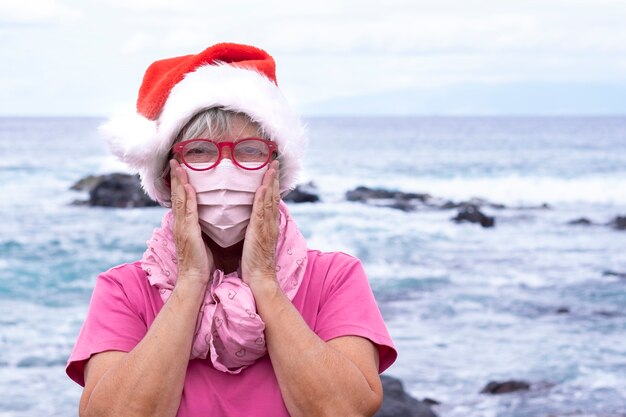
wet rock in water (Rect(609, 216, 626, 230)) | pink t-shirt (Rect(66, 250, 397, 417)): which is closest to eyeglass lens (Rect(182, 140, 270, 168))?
pink t-shirt (Rect(66, 250, 397, 417))

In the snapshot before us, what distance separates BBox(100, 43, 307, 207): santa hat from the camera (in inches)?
126

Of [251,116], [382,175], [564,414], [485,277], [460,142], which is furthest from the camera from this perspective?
[460,142]

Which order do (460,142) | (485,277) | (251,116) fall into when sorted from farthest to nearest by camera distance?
(460,142) < (485,277) < (251,116)

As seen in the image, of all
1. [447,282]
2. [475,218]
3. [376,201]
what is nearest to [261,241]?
[447,282]

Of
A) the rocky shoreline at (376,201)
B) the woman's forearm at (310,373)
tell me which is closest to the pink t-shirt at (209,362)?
the woman's forearm at (310,373)

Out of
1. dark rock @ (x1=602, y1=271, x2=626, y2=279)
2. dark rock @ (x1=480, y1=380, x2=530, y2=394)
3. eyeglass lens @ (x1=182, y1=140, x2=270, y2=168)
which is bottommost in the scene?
dark rock @ (x1=602, y1=271, x2=626, y2=279)

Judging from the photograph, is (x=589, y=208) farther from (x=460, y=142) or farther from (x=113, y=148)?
(x=460, y=142)

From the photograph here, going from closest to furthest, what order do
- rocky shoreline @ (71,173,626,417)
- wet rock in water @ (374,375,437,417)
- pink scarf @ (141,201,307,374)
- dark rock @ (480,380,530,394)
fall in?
pink scarf @ (141,201,307,374) < wet rock in water @ (374,375,437,417) < dark rock @ (480,380,530,394) < rocky shoreline @ (71,173,626,417)

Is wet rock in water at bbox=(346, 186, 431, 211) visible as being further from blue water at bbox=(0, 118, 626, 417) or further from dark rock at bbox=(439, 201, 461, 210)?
dark rock at bbox=(439, 201, 461, 210)

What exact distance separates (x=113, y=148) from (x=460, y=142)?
90.3 metres

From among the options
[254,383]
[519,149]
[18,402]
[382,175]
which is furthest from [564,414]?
[519,149]

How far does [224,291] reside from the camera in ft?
10.2

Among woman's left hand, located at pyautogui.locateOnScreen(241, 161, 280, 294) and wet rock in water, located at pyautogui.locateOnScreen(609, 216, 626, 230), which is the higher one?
woman's left hand, located at pyautogui.locateOnScreen(241, 161, 280, 294)

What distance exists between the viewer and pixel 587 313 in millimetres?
17469
